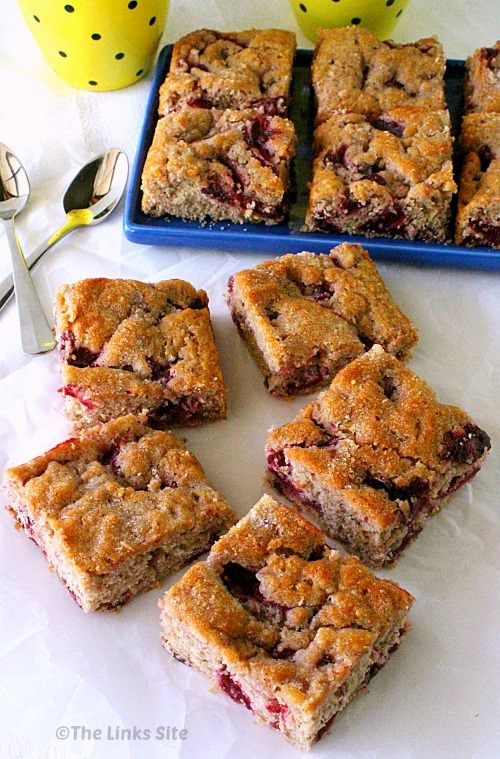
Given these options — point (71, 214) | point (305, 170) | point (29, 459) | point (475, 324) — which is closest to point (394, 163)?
point (305, 170)

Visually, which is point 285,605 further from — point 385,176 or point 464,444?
point 385,176

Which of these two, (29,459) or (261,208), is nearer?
(29,459)

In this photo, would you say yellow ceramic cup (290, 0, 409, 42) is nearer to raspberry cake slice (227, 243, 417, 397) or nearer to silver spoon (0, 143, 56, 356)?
raspberry cake slice (227, 243, 417, 397)

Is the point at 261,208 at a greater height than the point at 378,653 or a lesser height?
greater

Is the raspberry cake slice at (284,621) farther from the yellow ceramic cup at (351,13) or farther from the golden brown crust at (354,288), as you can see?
the yellow ceramic cup at (351,13)

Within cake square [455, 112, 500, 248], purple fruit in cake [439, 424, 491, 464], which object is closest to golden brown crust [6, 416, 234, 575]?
purple fruit in cake [439, 424, 491, 464]

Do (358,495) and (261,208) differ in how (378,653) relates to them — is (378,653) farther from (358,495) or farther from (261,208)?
(261,208)

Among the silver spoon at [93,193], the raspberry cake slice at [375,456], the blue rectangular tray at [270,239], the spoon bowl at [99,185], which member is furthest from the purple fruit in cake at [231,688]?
the spoon bowl at [99,185]
